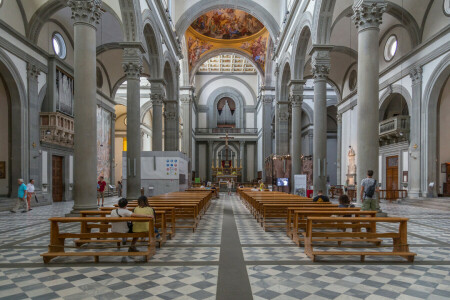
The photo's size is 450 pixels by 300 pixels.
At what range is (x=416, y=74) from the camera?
16.0 m

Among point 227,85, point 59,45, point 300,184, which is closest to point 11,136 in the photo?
point 59,45

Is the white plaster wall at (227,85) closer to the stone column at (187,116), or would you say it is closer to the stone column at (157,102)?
the stone column at (187,116)

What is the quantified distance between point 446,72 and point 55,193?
1981cm

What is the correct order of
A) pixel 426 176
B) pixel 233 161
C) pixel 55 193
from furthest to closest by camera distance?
pixel 233 161 < pixel 55 193 < pixel 426 176

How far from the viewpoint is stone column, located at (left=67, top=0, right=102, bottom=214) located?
8.94m

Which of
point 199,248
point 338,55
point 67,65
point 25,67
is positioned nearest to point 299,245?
point 199,248

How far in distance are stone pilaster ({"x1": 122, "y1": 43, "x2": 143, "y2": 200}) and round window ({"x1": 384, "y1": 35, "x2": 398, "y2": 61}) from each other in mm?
14008

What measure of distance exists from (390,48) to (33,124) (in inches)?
759

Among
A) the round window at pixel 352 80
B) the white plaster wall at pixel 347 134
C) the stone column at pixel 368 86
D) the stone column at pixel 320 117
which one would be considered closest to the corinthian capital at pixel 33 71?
the stone column at pixel 320 117

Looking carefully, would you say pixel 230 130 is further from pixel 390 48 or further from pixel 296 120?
pixel 390 48

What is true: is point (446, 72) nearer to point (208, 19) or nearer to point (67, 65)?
point (67, 65)

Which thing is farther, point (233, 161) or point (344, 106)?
point (233, 161)

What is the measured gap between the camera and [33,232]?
24.1ft

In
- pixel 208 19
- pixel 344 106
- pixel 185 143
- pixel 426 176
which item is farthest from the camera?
pixel 185 143
